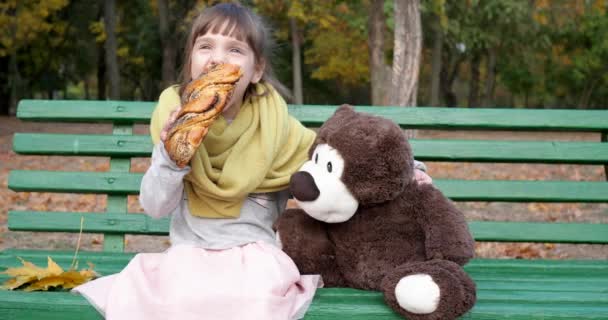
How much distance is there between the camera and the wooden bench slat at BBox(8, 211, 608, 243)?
3.24 meters

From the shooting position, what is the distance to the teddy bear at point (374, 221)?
220cm

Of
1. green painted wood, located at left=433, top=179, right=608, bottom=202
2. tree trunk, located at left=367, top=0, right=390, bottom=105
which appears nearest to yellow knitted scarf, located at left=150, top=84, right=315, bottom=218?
green painted wood, located at left=433, top=179, right=608, bottom=202

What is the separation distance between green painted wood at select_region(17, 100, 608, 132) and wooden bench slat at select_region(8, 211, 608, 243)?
428 mm

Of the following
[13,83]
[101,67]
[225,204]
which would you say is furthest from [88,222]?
[101,67]

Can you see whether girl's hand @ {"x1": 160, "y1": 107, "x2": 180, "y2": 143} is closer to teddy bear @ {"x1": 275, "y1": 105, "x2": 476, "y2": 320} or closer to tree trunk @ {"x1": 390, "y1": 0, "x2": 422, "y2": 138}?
teddy bear @ {"x1": 275, "y1": 105, "x2": 476, "y2": 320}

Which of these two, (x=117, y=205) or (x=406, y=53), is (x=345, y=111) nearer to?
(x=117, y=205)

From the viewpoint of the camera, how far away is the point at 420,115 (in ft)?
10.7

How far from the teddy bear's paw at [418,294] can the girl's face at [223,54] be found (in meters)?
0.84

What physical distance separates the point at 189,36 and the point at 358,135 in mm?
784

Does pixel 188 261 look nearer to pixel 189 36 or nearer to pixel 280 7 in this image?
pixel 189 36

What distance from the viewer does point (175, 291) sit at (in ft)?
7.11

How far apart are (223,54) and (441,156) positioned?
3.96ft

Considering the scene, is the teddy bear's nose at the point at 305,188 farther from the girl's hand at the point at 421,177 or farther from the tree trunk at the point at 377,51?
the tree trunk at the point at 377,51

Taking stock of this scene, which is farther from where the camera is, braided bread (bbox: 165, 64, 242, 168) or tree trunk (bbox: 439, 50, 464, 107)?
tree trunk (bbox: 439, 50, 464, 107)
